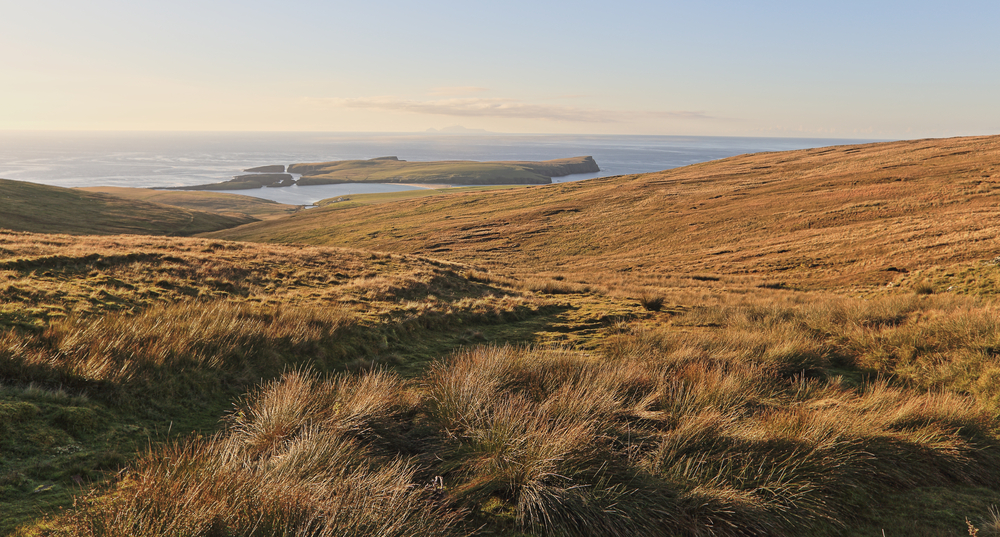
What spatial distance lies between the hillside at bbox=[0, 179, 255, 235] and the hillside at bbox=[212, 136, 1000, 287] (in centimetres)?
959

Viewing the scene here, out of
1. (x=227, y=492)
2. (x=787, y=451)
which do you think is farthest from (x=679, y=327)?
(x=227, y=492)

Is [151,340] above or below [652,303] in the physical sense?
above

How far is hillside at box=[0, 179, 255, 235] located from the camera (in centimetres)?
6056

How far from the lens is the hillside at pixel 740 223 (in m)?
33.0

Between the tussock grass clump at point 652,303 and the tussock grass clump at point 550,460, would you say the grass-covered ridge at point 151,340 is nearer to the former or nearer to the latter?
the tussock grass clump at point 550,460

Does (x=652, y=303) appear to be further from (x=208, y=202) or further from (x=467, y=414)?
(x=208, y=202)

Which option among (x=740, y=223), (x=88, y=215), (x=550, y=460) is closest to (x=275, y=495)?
(x=550, y=460)

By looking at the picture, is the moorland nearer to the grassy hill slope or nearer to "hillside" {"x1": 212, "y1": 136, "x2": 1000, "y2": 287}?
"hillside" {"x1": 212, "y1": 136, "x2": 1000, "y2": 287}

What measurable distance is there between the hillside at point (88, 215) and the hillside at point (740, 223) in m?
9.59

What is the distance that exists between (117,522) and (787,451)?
5606mm

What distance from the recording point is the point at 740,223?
1912 inches

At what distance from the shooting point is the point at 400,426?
17.8ft

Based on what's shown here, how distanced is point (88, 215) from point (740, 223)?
91.6 m

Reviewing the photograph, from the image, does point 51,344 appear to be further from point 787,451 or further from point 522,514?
point 787,451
